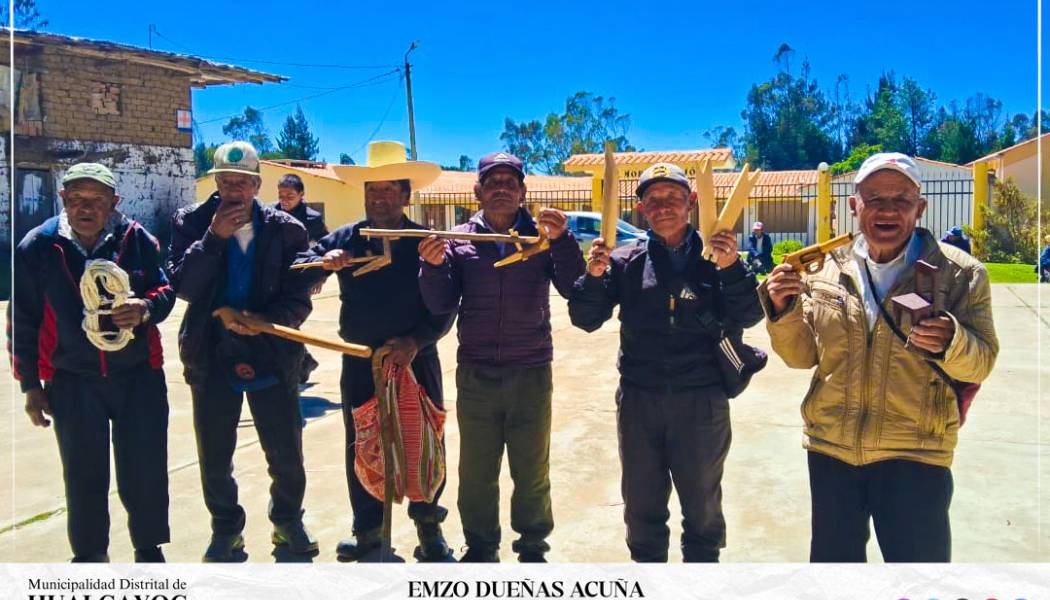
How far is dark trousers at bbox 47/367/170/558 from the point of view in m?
3.27

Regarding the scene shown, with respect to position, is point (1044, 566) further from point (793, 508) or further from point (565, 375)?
point (565, 375)

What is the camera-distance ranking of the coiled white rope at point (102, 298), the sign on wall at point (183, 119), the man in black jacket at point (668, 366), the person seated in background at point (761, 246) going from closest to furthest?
the man in black jacket at point (668, 366) < the coiled white rope at point (102, 298) < the person seated in background at point (761, 246) < the sign on wall at point (183, 119)

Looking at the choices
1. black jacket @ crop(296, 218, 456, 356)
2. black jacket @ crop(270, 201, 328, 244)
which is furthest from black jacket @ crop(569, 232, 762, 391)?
black jacket @ crop(270, 201, 328, 244)

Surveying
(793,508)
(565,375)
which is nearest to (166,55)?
(565,375)

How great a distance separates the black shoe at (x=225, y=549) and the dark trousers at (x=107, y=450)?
22cm

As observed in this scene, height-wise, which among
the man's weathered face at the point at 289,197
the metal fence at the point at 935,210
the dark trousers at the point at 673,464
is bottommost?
the dark trousers at the point at 673,464

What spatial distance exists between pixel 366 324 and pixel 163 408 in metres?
0.91

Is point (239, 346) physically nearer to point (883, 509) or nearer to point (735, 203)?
point (735, 203)

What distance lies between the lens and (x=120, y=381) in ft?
10.9

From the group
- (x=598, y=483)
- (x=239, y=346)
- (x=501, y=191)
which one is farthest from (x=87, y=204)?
(x=598, y=483)

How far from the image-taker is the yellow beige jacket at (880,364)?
244cm

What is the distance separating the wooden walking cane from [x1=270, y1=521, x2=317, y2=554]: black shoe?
0.58 metres

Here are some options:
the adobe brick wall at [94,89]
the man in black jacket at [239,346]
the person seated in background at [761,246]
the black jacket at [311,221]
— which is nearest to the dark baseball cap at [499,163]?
the man in black jacket at [239,346]

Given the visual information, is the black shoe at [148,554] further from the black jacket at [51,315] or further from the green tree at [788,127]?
the green tree at [788,127]
